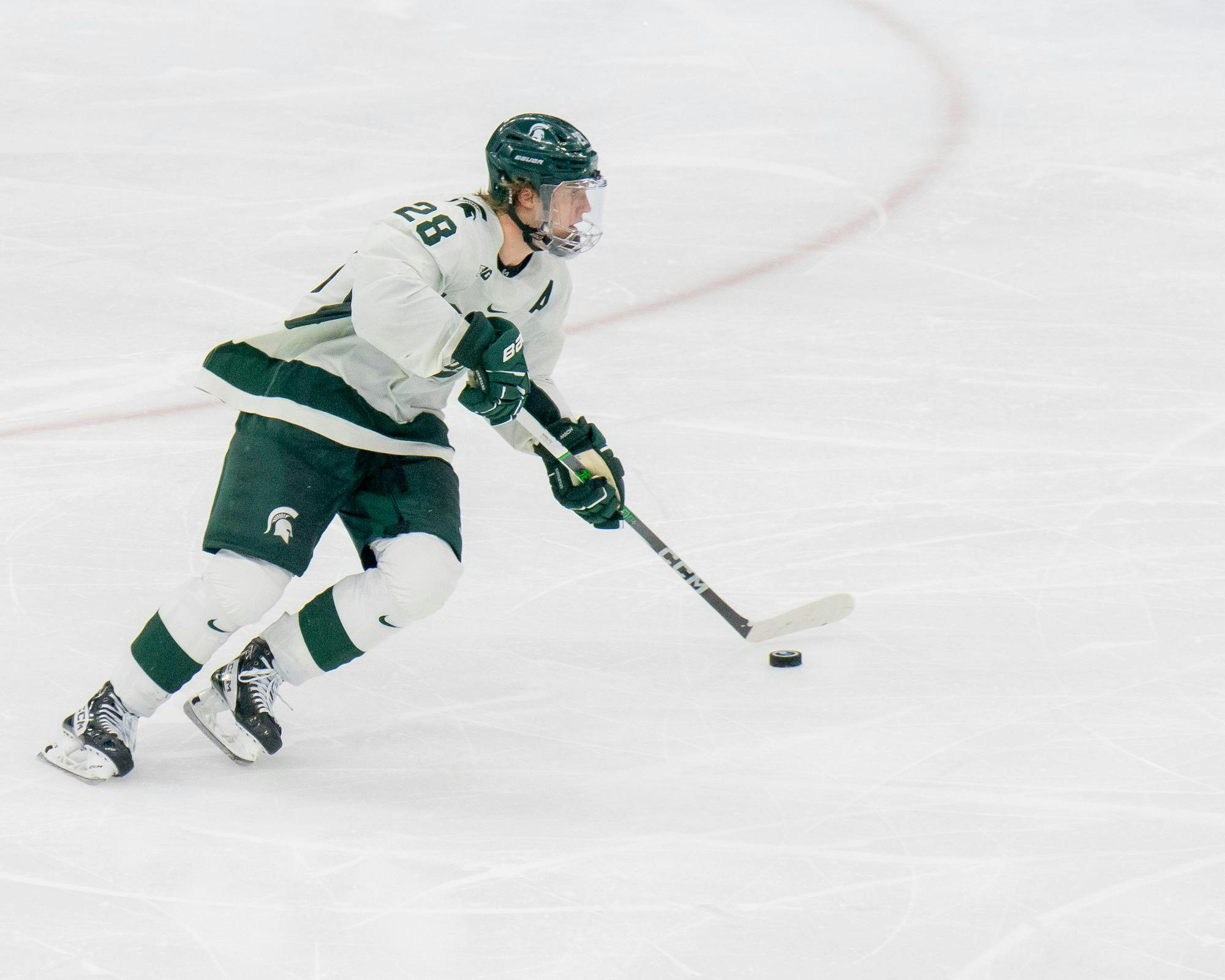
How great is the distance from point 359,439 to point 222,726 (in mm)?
483

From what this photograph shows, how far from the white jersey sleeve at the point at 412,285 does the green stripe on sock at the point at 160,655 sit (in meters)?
0.53

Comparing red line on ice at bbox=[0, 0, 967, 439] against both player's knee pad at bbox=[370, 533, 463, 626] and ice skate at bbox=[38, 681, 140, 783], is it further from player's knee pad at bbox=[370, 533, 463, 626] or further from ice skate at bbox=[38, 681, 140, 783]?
player's knee pad at bbox=[370, 533, 463, 626]

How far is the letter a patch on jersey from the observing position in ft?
8.71

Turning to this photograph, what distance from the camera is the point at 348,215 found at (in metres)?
5.16

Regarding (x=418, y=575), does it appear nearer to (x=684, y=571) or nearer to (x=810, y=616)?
(x=684, y=571)

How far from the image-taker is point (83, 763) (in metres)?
2.39

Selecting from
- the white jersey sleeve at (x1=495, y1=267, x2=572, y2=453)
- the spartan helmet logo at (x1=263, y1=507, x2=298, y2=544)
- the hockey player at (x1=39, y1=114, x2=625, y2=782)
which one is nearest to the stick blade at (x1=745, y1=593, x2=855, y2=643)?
the white jersey sleeve at (x1=495, y1=267, x2=572, y2=453)

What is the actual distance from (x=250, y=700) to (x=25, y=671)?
52 cm

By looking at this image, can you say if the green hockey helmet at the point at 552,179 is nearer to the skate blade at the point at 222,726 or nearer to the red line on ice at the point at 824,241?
the skate blade at the point at 222,726

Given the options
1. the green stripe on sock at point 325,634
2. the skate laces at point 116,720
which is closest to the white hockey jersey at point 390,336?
the green stripe on sock at point 325,634

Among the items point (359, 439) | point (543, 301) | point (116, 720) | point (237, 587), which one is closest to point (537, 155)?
point (543, 301)

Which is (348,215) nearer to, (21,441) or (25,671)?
(21,441)

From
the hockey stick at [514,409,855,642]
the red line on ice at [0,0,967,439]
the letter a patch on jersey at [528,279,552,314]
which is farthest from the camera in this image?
the red line on ice at [0,0,967,439]

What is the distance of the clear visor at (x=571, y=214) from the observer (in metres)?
2.50
